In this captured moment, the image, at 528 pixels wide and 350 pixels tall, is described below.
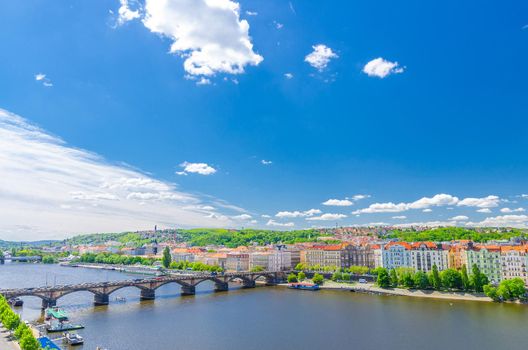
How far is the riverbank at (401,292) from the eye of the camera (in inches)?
3019

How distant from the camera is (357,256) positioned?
429 feet

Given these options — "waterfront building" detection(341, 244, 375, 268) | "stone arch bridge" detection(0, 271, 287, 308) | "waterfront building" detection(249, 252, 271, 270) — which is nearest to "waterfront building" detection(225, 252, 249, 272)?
"waterfront building" detection(249, 252, 271, 270)

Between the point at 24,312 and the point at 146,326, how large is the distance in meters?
24.0

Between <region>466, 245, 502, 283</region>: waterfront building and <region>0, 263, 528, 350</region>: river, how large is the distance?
25.5 meters

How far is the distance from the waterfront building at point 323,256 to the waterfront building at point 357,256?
184cm

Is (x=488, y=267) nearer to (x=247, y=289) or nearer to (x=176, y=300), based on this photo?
(x=247, y=289)

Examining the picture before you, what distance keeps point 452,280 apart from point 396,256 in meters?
32.9

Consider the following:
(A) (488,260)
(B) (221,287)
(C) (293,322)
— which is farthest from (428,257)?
(C) (293,322)

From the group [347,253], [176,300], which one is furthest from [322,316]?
[347,253]

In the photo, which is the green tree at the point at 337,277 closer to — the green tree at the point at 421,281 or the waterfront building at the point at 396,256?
the waterfront building at the point at 396,256

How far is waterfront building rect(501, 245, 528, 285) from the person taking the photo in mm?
87062

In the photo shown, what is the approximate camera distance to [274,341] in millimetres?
47062

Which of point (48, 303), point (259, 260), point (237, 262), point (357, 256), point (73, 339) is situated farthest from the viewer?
point (237, 262)

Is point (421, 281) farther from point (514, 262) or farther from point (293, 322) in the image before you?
point (293, 322)
